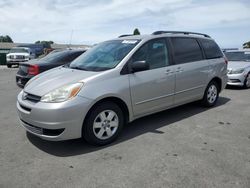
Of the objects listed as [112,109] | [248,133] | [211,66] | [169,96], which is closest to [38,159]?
[112,109]

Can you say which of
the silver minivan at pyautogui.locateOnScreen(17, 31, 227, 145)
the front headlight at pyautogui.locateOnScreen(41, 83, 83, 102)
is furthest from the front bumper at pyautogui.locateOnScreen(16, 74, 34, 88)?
the front headlight at pyautogui.locateOnScreen(41, 83, 83, 102)

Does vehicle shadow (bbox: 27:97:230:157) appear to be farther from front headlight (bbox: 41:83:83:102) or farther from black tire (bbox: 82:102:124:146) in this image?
front headlight (bbox: 41:83:83:102)

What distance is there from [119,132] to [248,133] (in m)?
2.30

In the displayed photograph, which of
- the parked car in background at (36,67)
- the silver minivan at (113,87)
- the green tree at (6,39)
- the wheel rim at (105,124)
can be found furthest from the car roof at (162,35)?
the green tree at (6,39)

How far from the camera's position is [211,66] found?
577 centimetres

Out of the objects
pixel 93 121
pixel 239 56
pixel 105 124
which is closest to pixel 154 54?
pixel 105 124

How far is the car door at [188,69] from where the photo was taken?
16.2 feet

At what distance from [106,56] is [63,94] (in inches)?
51.1

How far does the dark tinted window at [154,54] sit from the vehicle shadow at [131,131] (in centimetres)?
116

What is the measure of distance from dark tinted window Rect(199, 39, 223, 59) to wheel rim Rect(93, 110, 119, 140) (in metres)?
3.09

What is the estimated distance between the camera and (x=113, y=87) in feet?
12.5

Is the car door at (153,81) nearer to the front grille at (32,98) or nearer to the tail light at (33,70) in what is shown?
the front grille at (32,98)

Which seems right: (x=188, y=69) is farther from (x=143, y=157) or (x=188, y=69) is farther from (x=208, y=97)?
(x=143, y=157)

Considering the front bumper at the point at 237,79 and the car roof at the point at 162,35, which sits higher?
the car roof at the point at 162,35
